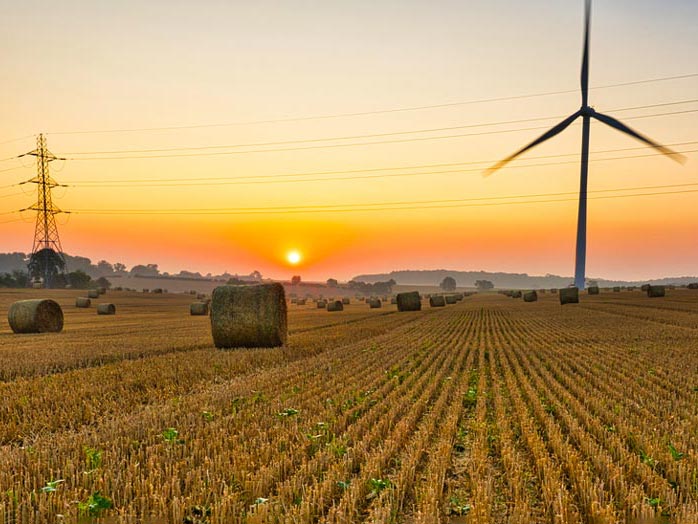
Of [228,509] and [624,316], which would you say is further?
[624,316]

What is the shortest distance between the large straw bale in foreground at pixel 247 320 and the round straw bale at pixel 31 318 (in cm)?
1484

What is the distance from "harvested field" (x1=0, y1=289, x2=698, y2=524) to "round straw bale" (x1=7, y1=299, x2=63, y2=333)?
15208 mm

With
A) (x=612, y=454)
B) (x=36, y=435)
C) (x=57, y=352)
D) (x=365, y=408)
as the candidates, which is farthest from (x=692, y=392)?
(x=57, y=352)

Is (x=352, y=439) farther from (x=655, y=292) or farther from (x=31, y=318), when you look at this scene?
(x=655, y=292)

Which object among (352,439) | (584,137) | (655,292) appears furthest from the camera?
(584,137)

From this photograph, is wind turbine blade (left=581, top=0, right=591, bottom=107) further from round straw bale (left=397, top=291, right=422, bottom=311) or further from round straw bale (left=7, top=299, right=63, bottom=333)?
round straw bale (left=7, top=299, right=63, bottom=333)

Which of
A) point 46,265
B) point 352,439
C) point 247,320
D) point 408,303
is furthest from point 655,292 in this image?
point 46,265

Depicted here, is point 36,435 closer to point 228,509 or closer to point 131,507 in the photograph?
point 131,507

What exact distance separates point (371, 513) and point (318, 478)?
119 cm

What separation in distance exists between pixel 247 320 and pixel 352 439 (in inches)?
537

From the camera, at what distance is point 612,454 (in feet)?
24.2

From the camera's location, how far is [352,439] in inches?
318

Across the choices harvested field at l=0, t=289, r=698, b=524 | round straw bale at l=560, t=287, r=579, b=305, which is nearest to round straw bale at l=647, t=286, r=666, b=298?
round straw bale at l=560, t=287, r=579, b=305

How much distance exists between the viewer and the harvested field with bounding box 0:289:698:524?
5.54m
